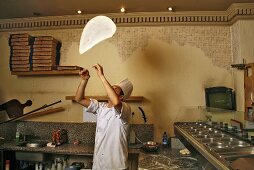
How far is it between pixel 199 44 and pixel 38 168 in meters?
3.10

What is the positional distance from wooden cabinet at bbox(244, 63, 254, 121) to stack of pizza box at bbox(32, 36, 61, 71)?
9.31ft

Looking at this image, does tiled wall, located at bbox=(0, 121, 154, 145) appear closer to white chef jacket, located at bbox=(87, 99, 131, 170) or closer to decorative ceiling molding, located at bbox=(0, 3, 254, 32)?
white chef jacket, located at bbox=(87, 99, 131, 170)

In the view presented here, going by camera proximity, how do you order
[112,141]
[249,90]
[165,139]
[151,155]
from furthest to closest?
[165,139]
[249,90]
[151,155]
[112,141]

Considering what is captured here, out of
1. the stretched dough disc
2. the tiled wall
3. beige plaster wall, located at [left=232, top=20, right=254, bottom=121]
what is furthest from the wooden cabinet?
the stretched dough disc

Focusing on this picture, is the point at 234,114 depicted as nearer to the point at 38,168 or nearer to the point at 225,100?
the point at 225,100

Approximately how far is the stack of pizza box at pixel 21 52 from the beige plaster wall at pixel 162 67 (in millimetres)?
584

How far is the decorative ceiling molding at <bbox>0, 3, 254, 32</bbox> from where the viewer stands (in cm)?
312

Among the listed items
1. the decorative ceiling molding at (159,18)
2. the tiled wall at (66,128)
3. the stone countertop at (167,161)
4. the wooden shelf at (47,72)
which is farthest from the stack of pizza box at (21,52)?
the stone countertop at (167,161)

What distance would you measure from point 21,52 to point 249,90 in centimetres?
342

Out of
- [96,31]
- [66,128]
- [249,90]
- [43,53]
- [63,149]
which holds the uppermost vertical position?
[43,53]

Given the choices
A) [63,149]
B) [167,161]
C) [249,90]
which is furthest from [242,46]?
[63,149]

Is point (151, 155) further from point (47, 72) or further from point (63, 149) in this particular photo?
point (47, 72)

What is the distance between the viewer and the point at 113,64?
3574mm

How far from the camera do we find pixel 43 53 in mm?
3461
